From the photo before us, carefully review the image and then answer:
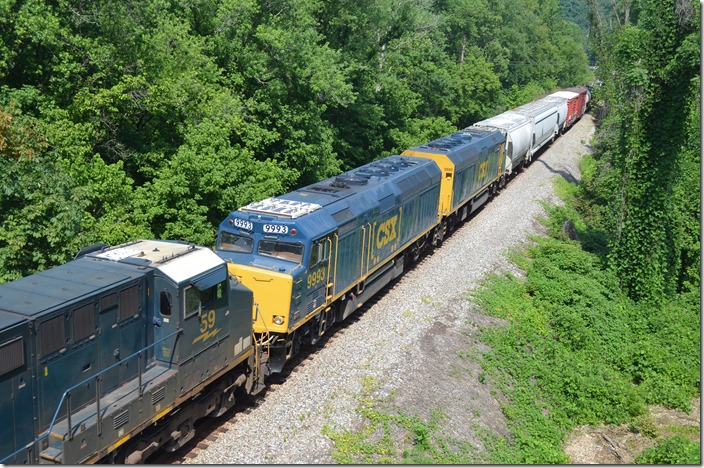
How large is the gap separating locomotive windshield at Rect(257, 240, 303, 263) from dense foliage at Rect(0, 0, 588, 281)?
179 inches

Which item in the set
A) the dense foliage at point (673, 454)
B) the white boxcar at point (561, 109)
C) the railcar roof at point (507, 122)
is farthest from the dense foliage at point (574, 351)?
the white boxcar at point (561, 109)

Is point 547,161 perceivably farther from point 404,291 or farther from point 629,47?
point 404,291

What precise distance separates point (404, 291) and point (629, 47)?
12.7m

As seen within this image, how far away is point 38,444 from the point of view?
969 cm

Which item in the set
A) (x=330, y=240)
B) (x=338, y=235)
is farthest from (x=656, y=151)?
(x=330, y=240)

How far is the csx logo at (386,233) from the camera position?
20.1 m

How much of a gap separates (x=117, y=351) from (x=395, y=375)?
7090mm

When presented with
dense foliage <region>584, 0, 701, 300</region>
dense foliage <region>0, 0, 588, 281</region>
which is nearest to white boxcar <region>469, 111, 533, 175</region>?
dense foliage <region>0, 0, 588, 281</region>

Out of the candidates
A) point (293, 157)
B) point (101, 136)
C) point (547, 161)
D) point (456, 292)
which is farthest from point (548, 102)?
point (101, 136)

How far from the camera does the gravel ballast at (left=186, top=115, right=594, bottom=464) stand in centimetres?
1308

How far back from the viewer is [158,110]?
21.6 metres

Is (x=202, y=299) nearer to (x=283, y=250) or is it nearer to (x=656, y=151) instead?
(x=283, y=250)

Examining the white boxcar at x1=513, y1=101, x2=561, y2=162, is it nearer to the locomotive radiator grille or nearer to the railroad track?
the railroad track

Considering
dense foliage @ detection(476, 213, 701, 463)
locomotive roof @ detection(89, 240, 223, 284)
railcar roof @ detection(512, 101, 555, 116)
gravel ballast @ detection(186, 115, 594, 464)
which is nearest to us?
locomotive roof @ detection(89, 240, 223, 284)
